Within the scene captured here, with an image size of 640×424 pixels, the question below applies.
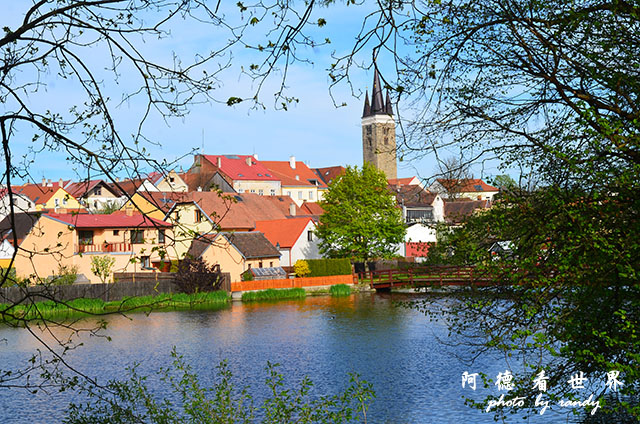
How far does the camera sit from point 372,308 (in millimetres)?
36094

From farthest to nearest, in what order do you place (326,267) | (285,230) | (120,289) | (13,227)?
(285,230)
(326,267)
(120,289)
(13,227)

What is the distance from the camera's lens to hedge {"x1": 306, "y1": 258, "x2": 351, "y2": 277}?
51.8 meters

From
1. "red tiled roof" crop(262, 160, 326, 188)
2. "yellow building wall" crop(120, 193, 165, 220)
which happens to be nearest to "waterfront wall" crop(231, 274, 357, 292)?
"yellow building wall" crop(120, 193, 165, 220)

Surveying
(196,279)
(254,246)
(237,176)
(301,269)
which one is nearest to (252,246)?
(254,246)

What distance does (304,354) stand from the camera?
74.0 feet

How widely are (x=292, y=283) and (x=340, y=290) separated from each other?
132 inches

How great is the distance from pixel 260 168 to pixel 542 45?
97393 mm

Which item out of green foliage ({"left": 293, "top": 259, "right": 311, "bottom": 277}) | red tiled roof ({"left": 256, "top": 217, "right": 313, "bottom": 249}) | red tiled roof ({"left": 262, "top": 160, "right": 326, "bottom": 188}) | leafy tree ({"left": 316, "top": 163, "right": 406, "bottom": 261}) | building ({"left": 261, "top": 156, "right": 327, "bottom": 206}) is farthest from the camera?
red tiled roof ({"left": 262, "top": 160, "right": 326, "bottom": 188})

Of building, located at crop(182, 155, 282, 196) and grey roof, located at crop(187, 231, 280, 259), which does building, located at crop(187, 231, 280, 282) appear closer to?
grey roof, located at crop(187, 231, 280, 259)

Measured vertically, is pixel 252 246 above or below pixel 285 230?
below

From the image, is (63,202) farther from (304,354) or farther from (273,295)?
(273,295)

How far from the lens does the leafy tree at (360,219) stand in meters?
53.4

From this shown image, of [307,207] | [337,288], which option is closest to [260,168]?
[307,207]

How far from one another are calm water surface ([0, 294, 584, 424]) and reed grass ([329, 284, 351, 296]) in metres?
9.46
